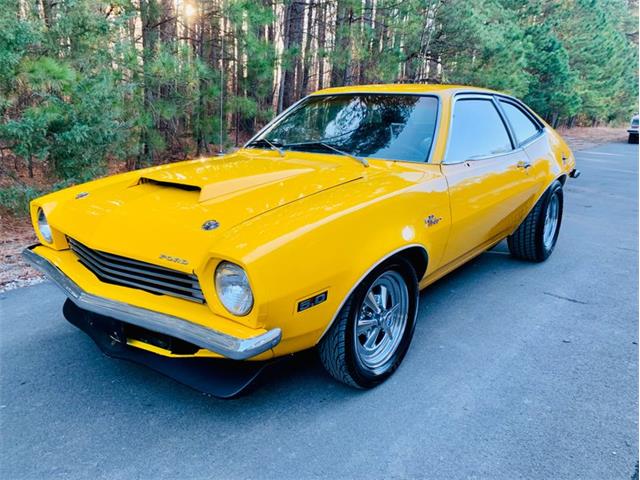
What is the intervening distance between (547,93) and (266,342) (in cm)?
2126

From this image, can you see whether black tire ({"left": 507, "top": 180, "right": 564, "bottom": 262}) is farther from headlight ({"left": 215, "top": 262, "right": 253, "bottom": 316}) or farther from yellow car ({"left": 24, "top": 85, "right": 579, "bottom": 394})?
headlight ({"left": 215, "top": 262, "right": 253, "bottom": 316})

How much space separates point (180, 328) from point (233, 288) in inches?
10.4

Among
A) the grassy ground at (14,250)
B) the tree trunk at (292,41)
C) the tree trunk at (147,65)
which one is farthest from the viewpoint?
the tree trunk at (292,41)

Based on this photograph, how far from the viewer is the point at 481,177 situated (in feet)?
11.2

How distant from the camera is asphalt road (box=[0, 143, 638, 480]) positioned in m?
2.10

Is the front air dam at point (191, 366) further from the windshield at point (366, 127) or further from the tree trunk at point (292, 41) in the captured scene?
the tree trunk at point (292, 41)

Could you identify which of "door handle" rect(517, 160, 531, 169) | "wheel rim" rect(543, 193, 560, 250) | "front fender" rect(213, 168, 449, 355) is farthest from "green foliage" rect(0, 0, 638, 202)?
"wheel rim" rect(543, 193, 560, 250)

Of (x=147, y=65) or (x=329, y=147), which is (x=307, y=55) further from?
(x=329, y=147)

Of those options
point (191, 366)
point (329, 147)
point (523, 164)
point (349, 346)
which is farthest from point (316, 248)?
point (523, 164)

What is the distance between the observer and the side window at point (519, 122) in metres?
4.25

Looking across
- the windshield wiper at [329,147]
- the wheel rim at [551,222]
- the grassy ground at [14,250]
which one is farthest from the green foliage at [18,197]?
the wheel rim at [551,222]

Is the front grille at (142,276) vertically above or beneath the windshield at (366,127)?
beneath

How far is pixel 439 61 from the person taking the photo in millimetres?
12406

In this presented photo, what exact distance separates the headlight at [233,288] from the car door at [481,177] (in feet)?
5.17
